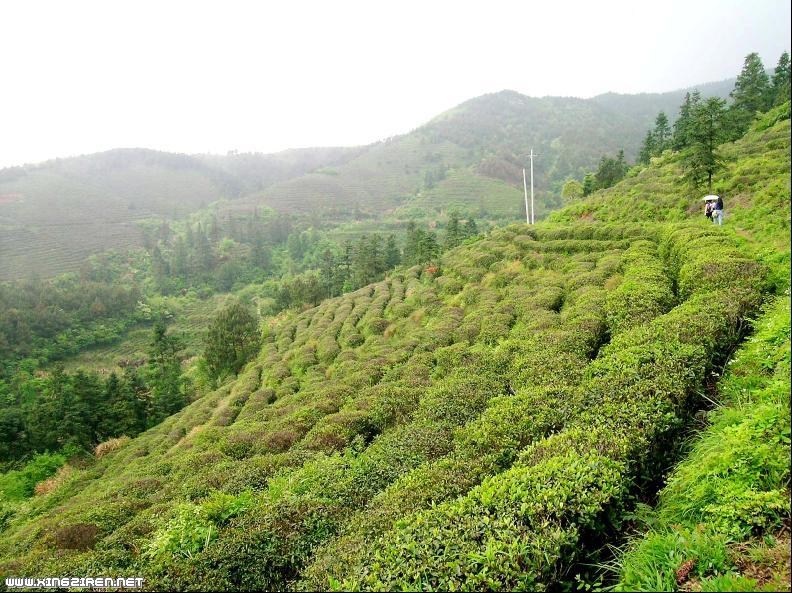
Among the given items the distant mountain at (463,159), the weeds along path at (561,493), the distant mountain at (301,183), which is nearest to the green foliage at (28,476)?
the weeds along path at (561,493)

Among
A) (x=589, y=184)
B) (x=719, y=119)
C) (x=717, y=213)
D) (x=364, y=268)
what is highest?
(x=719, y=119)

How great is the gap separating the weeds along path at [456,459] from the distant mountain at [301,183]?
269 feet

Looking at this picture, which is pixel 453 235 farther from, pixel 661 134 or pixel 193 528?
pixel 193 528

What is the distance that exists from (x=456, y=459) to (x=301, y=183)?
14342 centimetres

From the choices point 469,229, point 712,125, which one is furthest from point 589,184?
point 712,125

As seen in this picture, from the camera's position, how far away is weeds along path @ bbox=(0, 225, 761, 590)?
4043mm

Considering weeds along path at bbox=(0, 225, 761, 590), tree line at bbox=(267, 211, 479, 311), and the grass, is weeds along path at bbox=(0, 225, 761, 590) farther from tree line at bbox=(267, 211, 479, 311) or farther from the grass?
tree line at bbox=(267, 211, 479, 311)

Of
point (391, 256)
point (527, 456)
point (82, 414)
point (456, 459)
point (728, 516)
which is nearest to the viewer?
point (728, 516)

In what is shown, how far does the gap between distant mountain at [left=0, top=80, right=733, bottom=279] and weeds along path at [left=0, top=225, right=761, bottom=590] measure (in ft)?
269

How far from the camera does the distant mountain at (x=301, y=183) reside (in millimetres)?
92125

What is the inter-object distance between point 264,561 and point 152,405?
82.6ft

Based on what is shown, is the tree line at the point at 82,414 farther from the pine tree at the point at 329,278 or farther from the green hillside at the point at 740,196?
the green hillside at the point at 740,196

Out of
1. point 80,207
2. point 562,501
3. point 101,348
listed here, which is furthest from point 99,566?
point 80,207

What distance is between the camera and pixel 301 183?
13988 centimetres
